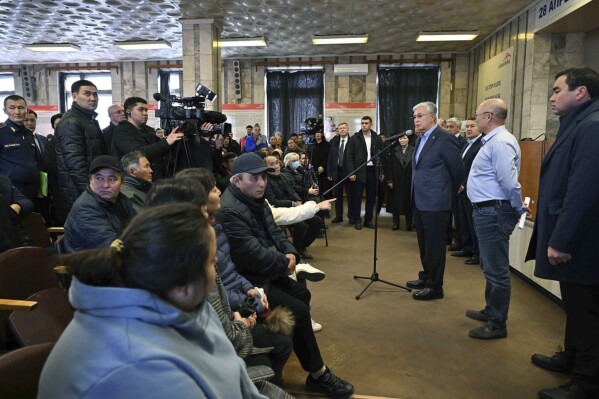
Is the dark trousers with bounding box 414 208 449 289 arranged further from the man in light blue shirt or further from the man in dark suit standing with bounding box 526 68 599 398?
the man in dark suit standing with bounding box 526 68 599 398

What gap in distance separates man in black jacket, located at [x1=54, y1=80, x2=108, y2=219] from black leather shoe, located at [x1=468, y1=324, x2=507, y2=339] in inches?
116

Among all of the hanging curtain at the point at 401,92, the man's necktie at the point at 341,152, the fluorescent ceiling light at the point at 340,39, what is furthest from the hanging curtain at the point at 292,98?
the man's necktie at the point at 341,152

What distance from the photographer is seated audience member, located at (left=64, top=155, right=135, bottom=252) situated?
227 cm

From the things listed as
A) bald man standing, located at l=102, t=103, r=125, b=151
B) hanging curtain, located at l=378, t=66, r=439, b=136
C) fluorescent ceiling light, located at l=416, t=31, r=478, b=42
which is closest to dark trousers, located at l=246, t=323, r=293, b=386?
bald man standing, located at l=102, t=103, r=125, b=151

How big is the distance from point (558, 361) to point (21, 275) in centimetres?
289

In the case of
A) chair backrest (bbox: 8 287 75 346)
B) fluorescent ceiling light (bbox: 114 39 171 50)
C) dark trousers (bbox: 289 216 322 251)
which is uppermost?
fluorescent ceiling light (bbox: 114 39 171 50)

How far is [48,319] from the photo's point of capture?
175 centimetres

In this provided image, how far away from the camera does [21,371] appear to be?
3.41 feet

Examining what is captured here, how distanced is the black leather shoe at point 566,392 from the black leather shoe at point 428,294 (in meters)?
1.43

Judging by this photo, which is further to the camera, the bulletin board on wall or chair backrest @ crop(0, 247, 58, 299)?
the bulletin board on wall

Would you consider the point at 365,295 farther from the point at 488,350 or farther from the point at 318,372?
the point at 318,372

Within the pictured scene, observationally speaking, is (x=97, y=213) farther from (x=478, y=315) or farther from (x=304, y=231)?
(x=478, y=315)

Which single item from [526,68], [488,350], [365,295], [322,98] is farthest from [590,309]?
[322,98]

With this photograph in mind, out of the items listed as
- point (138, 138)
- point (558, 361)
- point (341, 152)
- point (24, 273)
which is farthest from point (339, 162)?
point (24, 273)
